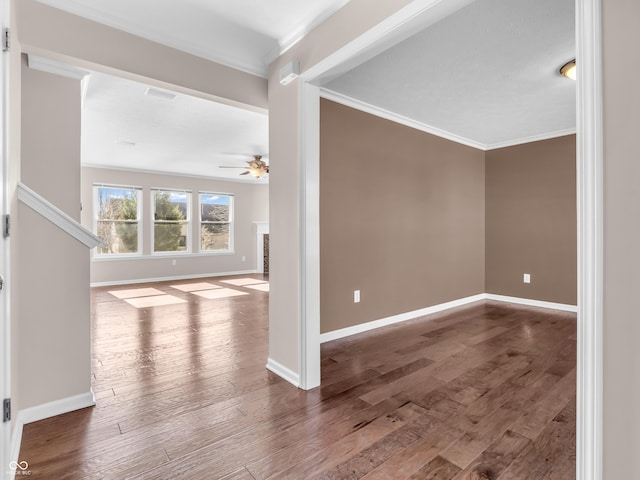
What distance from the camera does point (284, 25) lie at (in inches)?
93.0

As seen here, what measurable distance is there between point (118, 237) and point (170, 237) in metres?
1.08

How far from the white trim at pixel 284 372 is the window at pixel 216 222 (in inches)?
251

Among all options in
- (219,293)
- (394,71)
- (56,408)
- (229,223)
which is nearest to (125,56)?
(394,71)

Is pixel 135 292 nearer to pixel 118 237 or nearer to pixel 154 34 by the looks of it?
pixel 118 237

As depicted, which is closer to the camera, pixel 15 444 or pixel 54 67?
pixel 15 444

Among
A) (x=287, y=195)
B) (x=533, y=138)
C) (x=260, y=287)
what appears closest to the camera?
(x=287, y=195)

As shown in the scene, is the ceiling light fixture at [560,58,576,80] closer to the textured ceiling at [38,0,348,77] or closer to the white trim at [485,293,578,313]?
the textured ceiling at [38,0,348,77]

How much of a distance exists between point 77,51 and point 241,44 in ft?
3.46

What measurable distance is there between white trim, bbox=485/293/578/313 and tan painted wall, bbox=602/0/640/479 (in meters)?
4.18

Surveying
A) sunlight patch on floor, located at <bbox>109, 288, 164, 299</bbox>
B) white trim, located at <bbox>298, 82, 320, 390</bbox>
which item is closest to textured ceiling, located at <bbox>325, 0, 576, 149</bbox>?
white trim, located at <bbox>298, 82, 320, 390</bbox>

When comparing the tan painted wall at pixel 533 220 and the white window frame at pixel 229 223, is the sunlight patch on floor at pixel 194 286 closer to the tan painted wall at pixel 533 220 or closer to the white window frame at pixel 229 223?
the white window frame at pixel 229 223

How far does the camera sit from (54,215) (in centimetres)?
212

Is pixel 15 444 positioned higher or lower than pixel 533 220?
lower

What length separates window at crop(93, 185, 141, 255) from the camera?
7.17 meters
